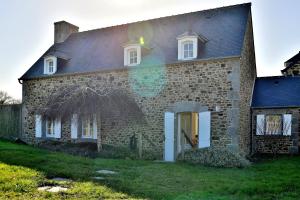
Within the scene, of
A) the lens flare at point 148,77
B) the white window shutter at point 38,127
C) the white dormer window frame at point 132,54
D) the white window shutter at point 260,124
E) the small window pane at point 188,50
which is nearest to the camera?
the small window pane at point 188,50

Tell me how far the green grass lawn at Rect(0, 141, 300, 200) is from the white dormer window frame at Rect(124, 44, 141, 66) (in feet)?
19.3

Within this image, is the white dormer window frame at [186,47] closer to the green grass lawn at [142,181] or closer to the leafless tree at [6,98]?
the green grass lawn at [142,181]

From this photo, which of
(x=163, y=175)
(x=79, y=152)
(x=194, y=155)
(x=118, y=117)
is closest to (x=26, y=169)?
(x=163, y=175)

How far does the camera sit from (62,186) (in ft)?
23.3

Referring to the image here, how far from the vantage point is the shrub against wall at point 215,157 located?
38.0 ft

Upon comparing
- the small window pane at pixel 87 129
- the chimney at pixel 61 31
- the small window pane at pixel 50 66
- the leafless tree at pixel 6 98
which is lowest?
the small window pane at pixel 87 129

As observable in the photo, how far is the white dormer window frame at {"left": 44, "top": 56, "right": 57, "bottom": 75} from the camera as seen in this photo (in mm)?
18188

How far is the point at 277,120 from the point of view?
52.6ft

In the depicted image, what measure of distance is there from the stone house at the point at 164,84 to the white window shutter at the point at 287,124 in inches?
68.5

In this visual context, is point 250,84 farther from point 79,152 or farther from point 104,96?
point 79,152

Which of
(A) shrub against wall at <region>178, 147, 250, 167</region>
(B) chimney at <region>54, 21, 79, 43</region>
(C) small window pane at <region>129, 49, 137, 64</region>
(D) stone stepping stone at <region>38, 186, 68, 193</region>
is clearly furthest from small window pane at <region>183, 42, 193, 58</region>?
(B) chimney at <region>54, 21, 79, 43</region>

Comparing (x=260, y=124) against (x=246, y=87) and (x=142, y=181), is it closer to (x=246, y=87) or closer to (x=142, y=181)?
(x=246, y=87)

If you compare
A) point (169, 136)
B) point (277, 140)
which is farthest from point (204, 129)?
point (277, 140)

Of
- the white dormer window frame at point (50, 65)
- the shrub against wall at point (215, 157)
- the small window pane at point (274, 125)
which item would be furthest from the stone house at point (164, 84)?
the small window pane at point (274, 125)
